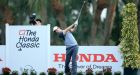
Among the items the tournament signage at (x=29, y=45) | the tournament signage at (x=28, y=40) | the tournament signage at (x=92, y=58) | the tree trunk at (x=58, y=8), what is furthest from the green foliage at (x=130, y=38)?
the tree trunk at (x=58, y=8)

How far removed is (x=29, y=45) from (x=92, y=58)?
202 centimetres

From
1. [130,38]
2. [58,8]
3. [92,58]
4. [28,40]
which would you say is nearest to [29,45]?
[28,40]

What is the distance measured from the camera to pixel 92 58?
15680 millimetres

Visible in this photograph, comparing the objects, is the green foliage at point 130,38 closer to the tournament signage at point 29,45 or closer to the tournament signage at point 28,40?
the tournament signage at point 29,45

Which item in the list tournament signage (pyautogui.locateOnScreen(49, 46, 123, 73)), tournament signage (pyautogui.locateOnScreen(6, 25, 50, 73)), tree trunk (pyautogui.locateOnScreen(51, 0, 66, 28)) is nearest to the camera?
tournament signage (pyautogui.locateOnScreen(6, 25, 50, 73))

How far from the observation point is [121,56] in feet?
50.6

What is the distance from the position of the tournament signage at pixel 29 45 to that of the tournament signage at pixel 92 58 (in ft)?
1.05

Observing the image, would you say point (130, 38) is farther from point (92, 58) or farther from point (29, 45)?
point (29, 45)

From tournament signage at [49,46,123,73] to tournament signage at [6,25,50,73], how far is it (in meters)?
0.32

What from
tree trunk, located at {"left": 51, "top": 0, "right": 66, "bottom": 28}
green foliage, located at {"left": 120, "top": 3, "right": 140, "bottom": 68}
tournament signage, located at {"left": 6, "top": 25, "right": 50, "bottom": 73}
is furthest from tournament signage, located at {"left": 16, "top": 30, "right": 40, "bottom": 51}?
tree trunk, located at {"left": 51, "top": 0, "right": 66, "bottom": 28}

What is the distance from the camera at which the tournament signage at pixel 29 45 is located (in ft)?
50.8

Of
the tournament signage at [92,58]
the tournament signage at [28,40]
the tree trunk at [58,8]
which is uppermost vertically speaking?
the tree trunk at [58,8]

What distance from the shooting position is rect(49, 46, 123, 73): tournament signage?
51.2ft

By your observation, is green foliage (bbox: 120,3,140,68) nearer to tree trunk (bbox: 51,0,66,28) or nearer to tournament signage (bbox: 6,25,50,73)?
tournament signage (bbox: 6,25,50,73)
